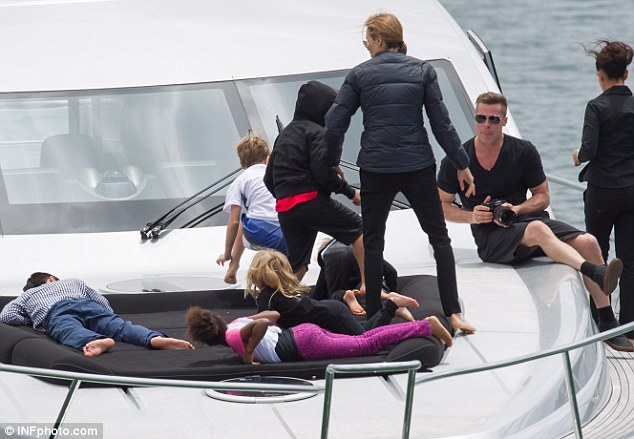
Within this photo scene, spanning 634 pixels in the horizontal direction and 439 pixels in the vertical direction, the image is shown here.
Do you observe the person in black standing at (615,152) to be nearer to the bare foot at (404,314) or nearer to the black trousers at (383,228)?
the black trousers at (383,228)

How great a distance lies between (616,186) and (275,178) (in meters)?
2.22

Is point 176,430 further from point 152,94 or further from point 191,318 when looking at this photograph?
point 152,94

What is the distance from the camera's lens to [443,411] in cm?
614

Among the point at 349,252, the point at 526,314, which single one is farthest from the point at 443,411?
the point at 349,252

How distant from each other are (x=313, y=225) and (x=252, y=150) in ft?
3.19

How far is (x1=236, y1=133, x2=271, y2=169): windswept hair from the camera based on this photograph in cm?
882

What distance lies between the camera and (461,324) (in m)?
7.50

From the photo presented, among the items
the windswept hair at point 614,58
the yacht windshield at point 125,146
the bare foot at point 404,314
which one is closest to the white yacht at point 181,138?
the yacht windshield at point 125,146

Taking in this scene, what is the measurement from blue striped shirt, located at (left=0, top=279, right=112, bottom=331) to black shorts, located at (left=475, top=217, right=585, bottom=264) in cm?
246

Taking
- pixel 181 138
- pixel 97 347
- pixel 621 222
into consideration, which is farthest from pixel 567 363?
pixel 181 138

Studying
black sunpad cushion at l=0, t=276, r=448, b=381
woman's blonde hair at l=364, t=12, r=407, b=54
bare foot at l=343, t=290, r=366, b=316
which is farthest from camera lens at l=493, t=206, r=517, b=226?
woman's blonde hair at l=364, t=12, r=407, b=54

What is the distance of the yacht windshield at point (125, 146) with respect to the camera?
9.12m

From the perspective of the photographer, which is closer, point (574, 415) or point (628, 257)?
point (574, 415)

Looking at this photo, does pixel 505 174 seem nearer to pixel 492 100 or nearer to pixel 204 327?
pixel 492 100
